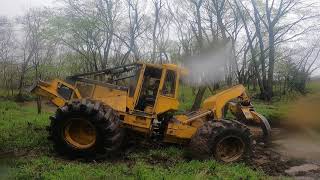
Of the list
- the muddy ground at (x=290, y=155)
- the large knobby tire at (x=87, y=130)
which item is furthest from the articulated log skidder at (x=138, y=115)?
the muddy ground at (x=290, y=155)

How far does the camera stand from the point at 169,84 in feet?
37.3

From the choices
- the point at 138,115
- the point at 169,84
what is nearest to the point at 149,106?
the point at 138,115

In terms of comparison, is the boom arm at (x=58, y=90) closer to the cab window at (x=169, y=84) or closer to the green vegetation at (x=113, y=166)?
the green vegetation at (x=113, y=166)

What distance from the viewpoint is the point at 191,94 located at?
117 feet

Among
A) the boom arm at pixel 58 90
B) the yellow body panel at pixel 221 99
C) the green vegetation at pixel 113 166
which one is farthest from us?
the yellow body panel at pixel 221 99

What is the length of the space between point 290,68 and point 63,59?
2831cm

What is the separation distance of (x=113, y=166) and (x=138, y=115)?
1.86 m

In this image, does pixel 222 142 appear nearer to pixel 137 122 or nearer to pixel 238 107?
pixel 238 107

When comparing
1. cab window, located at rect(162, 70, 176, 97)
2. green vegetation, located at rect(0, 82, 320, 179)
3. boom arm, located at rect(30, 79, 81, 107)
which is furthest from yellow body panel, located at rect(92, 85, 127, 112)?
green vegetation, located at rect(0, 82, 320, 179)

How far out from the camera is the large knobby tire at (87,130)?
34.0ft

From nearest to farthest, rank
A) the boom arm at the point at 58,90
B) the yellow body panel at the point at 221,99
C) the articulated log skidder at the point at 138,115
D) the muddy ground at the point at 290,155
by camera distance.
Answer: the muddy ground at the point at 290,155 → the articulated log skidder at the point at 138,115 → the boom arm at the point at 58,90 → the yellow body panel at the point at 221,99

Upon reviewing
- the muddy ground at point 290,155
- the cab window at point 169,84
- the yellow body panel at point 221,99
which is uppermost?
the cab window at point 169,84

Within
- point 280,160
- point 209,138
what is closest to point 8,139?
point 209,138

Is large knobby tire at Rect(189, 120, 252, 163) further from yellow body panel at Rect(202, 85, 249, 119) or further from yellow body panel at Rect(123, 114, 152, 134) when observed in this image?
yellow body panel at Rect(123, 114, 152, 134)
